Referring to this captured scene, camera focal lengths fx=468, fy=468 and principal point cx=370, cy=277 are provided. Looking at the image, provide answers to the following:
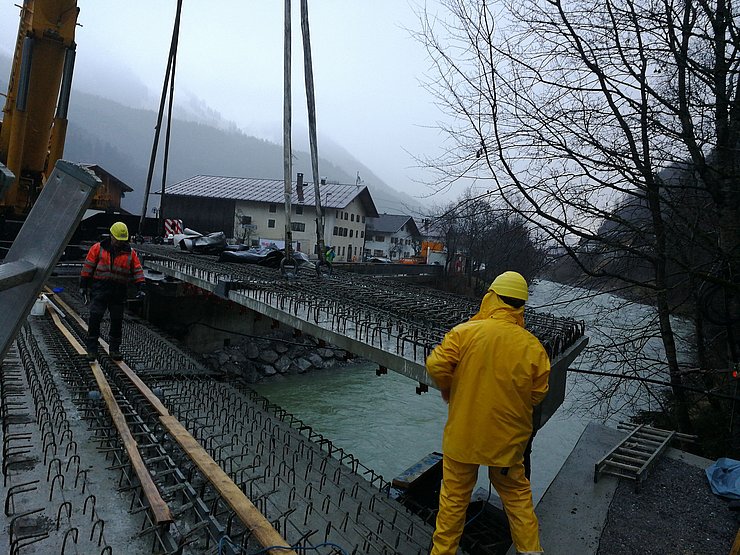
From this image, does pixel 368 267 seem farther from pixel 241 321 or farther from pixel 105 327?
pixel 105 327

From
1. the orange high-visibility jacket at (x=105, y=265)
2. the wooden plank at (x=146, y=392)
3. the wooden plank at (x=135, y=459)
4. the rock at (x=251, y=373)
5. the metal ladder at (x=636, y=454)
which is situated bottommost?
the rock at (x=251, y=373)

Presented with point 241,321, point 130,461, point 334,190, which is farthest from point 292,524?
point 334,190

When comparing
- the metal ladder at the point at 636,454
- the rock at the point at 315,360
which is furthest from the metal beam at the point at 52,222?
the rock at the point at 315,360

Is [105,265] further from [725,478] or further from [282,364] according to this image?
[282,364]

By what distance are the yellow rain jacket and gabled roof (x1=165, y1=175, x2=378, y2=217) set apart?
112 ft

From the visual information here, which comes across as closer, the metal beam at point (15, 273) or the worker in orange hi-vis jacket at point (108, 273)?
the metal beam at point (15, 273)

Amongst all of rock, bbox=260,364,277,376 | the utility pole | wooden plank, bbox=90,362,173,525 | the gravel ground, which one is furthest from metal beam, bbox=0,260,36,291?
rock, bbox=260,364,277,376

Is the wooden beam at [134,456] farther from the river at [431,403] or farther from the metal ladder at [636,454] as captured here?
the river at [431,403]

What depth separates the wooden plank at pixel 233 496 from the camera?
297 centimetres

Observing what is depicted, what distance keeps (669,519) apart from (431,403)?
10284mm

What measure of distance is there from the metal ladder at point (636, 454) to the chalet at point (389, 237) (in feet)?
140

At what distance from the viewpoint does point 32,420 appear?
467 cm

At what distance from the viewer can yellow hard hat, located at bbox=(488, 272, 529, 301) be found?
3.07m

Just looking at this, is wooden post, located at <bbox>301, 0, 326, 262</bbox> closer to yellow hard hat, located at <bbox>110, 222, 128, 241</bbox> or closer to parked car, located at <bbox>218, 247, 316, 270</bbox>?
yellow hard hat, located at <bbox>110, 222, 128, 241</bbox>
